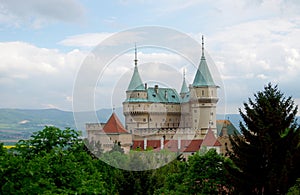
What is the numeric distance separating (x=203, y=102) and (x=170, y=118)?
22.5 feet

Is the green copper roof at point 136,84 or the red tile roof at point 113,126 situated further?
the green copper roof at point 136,84

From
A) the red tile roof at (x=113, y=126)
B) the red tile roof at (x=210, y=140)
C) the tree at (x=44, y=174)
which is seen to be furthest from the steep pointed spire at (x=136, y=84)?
the tree at (x=44, y=174)

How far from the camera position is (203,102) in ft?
289

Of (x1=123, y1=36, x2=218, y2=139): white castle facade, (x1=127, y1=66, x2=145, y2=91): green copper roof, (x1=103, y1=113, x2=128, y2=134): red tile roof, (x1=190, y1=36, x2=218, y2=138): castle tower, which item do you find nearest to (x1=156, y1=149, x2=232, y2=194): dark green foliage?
(x1=103, y1=113, x2=128, y2=134): red tile roof

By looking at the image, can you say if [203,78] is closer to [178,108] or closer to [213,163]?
[178,108]

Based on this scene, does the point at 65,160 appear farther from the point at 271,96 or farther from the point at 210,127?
the point at 210,127

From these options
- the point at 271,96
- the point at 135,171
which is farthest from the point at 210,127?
the point at 271,96

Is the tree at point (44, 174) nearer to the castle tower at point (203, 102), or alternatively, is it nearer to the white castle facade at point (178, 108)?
the white castle facade at point (178, 108)

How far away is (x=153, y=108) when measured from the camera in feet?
306

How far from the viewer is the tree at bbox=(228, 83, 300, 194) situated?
24.9m

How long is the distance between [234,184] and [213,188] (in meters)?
1.62

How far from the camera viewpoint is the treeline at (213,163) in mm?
20631

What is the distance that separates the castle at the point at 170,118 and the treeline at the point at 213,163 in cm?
5072

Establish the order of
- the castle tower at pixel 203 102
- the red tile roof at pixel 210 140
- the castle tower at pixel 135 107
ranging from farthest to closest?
the castle tower at pixel 135 107, the castle tower at pixel 203 102, the red tile roof at pixel 210 140
